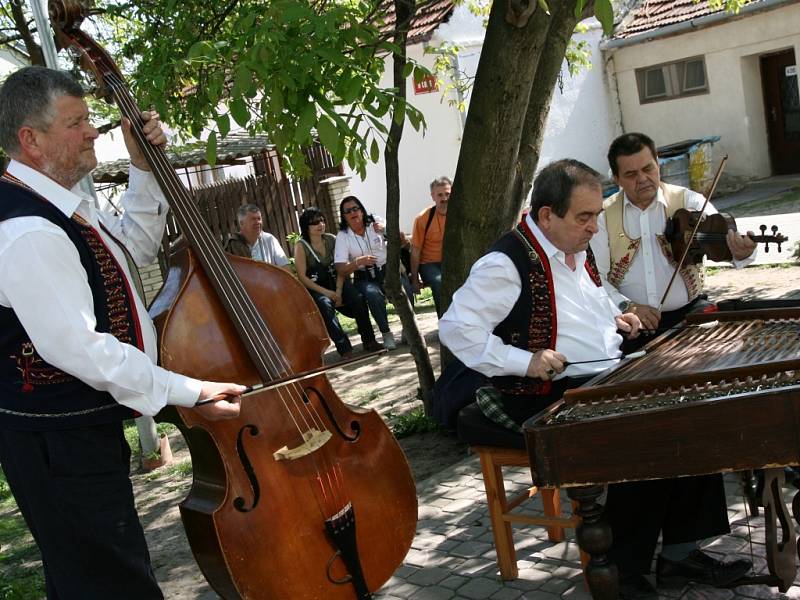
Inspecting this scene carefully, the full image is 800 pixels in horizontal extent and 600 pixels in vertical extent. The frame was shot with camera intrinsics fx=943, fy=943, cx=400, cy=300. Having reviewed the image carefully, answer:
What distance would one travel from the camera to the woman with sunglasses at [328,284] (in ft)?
30.9

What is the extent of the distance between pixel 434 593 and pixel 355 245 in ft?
20.0

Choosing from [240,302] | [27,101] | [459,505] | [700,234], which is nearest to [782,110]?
[700,234]

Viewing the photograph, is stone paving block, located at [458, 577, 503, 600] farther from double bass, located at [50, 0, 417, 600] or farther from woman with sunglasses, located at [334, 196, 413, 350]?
woman with sunglasses, located at [334, 196, 413, 350]

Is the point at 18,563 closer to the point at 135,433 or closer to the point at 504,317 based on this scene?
the point at 135,433

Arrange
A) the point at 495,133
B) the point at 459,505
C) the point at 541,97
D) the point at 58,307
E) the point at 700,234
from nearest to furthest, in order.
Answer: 1. the point at 58,307
2. the point at 700,234
3. the point at 459,505
4. the point at 495,133
5. the point at 541,97

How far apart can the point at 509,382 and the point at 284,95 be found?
1677 mm

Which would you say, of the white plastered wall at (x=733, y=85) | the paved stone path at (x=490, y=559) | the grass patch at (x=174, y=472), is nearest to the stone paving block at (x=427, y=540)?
the paved stone path at (x=490, y=559)

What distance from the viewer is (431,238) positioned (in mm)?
9102

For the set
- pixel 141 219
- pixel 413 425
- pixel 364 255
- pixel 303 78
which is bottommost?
pixel 413 425

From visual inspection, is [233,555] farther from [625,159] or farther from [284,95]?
[625,159]

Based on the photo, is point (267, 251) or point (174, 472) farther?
point (267, 251)

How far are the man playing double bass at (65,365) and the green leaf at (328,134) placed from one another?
3.19 ft

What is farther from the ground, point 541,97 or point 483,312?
point 541,97

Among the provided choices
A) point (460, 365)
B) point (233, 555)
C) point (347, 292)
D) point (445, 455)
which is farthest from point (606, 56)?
point (233, 555)
